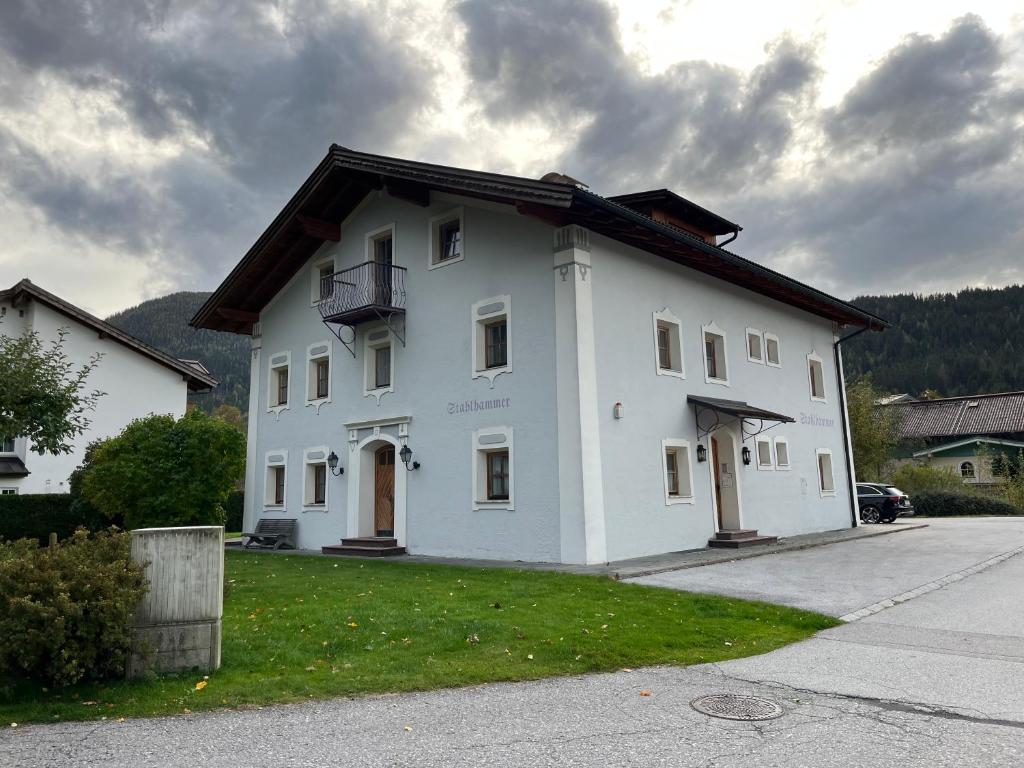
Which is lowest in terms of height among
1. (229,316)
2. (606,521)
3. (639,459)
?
(606,521)

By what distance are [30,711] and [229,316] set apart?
18448 millimetres

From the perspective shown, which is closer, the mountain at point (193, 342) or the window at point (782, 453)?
the window at point (782, 453)

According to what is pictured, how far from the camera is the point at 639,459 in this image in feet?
51.3

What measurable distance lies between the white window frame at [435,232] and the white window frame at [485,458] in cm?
393

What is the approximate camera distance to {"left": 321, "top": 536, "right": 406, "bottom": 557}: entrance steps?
17109 millimetres

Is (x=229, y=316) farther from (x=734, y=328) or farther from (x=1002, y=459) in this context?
(x=1002, y=459)

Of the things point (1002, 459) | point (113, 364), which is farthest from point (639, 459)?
point (1002, 459)

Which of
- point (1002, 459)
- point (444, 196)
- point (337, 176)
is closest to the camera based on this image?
point (444, 196)

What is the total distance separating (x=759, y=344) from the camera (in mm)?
20641

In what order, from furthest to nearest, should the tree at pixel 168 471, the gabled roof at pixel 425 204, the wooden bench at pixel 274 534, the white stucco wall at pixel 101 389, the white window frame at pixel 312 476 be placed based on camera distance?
the white stucco wall at pixel 101 389, the wooden bench at pixel 274 534, the white window frame at pixel 312 476, the tree at pixel 168 471, the gabled roof at pixel 425 204

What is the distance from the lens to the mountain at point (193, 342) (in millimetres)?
83312

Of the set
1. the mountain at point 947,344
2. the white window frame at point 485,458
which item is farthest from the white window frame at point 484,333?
the mountain at point 947,344

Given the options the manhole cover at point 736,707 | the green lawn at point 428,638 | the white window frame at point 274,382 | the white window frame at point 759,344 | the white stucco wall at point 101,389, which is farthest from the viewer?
the white stucco wall at point 101,389

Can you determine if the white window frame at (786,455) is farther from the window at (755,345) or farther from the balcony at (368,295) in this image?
the balcony at (368,295)
